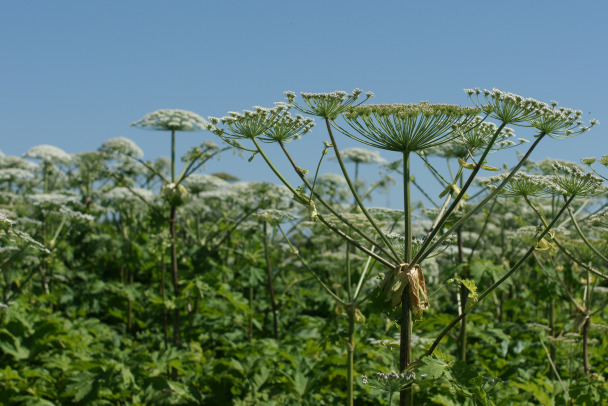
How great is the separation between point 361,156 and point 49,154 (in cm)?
805

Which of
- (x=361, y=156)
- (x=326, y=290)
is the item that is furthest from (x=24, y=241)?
(x=361, y=156)

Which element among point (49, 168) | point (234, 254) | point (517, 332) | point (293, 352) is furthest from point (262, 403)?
point (49, 168)

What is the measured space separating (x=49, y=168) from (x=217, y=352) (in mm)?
9147

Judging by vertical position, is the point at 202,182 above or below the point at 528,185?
above

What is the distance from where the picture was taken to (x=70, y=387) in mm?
7000

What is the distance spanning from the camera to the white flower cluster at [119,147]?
1215 centimetres

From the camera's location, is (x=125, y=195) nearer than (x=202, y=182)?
Yes

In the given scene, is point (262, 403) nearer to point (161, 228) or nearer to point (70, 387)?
point (70, 387)

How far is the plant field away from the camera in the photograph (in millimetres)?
3830

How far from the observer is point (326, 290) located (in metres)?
6.15

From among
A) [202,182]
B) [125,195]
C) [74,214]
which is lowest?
[74,214]

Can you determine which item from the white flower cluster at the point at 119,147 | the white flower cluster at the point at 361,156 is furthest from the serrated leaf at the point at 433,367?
the white flower cluster at the point at 361,156

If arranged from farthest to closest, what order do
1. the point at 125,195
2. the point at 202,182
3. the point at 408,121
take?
the point at 202,182 → the point at 125,195 → the point at 408,121

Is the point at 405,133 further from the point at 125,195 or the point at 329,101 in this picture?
the point at 125,195
